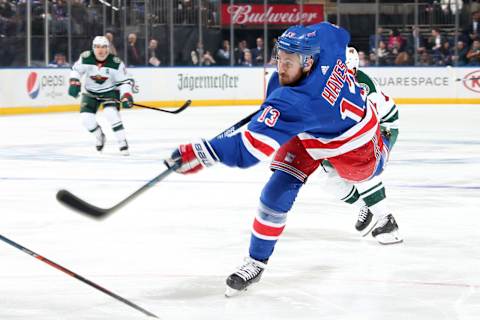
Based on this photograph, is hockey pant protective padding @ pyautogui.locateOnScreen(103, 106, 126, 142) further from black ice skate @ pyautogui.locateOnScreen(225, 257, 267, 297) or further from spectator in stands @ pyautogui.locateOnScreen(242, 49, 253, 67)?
spectator in stands @ pyautogui.locateOnScreen(242, 49, 253, 67)

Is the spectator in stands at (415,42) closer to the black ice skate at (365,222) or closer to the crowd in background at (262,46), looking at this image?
the crowd in background at (262,46)

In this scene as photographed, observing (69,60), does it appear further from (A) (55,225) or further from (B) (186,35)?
(A) (55,225)

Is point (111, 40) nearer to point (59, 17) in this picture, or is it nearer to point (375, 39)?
point (59, 17)

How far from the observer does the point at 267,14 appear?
2095 centimetres

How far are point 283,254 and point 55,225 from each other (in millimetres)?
1435

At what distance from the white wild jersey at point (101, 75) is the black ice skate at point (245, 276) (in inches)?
276

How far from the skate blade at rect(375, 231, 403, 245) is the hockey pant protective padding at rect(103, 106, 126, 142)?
215 inches

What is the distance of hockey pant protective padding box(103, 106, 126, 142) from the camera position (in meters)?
10.2

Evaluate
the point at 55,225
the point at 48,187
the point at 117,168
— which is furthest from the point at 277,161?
the point at 117,168

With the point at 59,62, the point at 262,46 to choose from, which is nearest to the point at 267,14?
the point at 262,46

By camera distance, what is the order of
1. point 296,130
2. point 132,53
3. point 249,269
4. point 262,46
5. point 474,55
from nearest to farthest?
point 296,130 → point 249,269 → point 132,53 → point 474,55 → point 262,46

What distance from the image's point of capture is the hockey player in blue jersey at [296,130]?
3.37 meters

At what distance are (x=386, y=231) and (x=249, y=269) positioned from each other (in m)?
1.23

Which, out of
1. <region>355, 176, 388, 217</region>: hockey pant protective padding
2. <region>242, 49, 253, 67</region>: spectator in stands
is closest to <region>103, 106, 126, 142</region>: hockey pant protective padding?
<region>355, 176, 388, 217</region>: hockey pant protective padding
